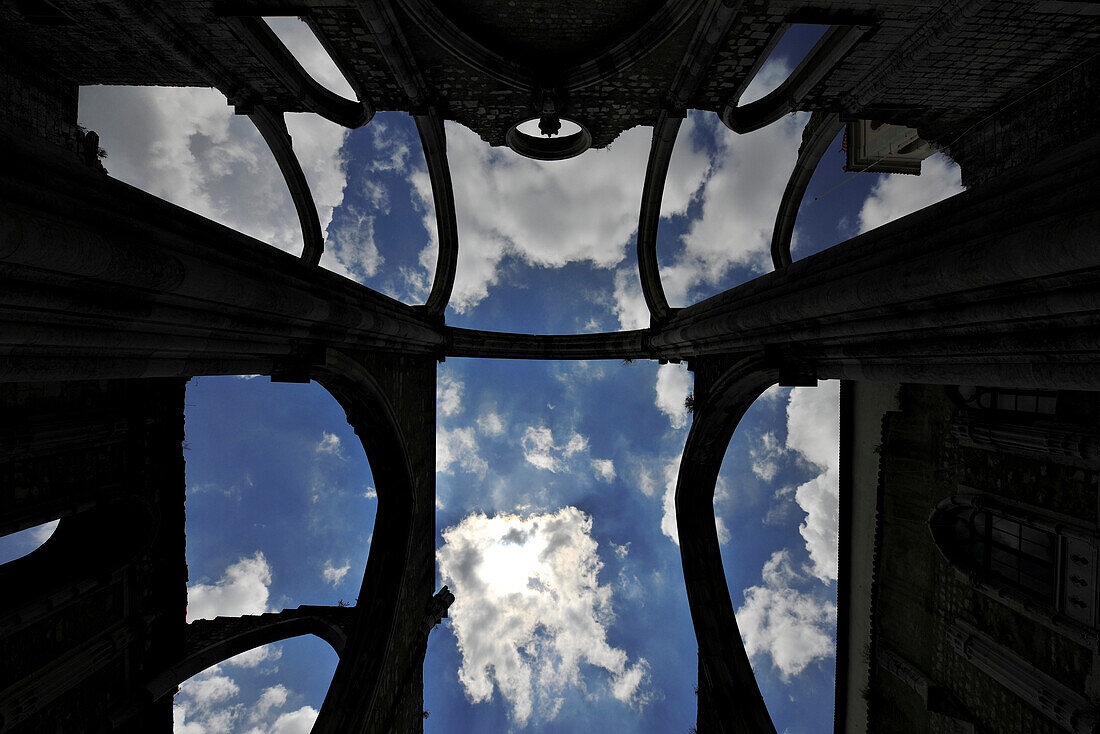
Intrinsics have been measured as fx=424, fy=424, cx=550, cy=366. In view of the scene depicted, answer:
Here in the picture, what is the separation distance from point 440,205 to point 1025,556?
11.8m

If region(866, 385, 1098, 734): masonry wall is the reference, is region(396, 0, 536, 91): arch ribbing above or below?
above

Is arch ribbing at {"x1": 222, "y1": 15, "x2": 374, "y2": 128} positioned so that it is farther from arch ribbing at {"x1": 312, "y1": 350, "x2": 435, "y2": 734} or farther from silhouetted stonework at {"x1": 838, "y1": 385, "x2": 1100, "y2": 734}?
silhouetted stonework at {"x1": 838, "y1": 385, "x2": 1100, "y2": 734}

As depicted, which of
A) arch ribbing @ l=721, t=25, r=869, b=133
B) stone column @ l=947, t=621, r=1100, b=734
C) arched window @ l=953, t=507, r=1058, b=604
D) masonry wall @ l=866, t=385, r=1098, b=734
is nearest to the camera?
stone column @ l=947, t=621, r=1100, b=734

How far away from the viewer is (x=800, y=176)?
9.23 metres

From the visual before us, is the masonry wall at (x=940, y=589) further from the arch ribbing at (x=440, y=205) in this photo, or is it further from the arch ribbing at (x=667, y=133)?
the arch ribbing at (x=440, y=205)

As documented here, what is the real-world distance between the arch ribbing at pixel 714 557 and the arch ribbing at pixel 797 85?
519 centimetres

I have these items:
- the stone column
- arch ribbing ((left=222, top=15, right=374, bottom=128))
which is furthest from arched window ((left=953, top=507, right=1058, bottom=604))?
arch ribbing ((left=222, top=15, right=374, bottom=128))

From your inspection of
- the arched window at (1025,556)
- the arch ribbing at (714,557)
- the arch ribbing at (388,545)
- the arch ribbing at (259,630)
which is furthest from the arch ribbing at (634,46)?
the arch ribbing at (259,630)

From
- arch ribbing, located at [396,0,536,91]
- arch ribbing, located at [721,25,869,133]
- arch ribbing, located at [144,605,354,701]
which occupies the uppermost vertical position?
arch ribbing, located at [396,0,536,91]

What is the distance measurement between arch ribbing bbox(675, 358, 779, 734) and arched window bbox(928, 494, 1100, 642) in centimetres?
373

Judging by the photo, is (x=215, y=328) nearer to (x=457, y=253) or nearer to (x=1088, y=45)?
(x=457, y=253)

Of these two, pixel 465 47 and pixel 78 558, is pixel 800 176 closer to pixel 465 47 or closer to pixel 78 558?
pixel 465 47

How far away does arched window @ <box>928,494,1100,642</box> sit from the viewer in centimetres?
548

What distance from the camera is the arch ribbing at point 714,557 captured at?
7379 millimetres
